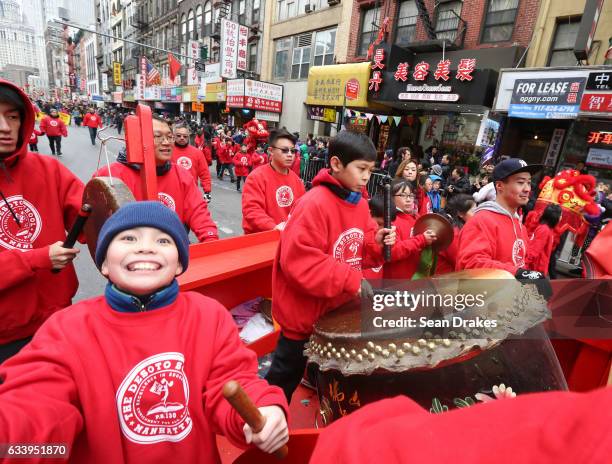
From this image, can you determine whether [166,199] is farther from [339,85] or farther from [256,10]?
[256,10]

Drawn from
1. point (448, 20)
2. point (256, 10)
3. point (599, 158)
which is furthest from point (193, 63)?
point (599, 158)

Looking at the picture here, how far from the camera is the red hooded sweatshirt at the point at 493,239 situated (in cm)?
249

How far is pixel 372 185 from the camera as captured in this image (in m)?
9.16

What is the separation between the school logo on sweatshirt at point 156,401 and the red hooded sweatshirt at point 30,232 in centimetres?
94

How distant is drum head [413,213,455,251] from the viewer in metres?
2.85

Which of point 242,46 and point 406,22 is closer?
point 406,22

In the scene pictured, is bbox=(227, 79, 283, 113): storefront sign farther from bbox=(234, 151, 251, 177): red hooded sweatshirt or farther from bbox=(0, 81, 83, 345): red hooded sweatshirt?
bbox=(0, 81, 83, 345): red hooded sweatshirt

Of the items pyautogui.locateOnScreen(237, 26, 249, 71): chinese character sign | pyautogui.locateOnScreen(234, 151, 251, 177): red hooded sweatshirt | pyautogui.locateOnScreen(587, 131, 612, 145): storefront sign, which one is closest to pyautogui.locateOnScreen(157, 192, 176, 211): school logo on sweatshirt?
pyautogui.locateOnScreen(234, 151, 251, 177): red hooded sweatshirt

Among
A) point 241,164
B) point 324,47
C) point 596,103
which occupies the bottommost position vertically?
point 241,164

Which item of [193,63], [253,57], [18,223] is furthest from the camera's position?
[193,63]

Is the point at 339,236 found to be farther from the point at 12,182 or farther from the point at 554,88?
the point at 554,88

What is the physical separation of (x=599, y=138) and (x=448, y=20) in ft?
24.4

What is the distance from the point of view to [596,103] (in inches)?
343

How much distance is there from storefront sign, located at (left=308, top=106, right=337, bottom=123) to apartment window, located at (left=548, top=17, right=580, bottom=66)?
8883 mm
